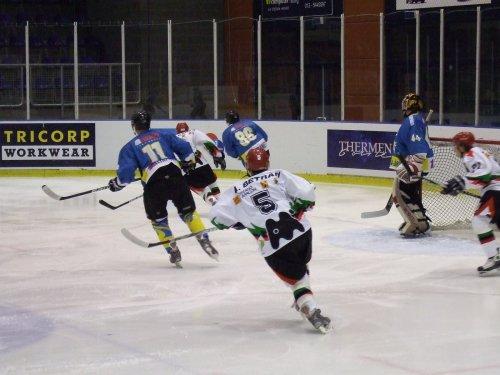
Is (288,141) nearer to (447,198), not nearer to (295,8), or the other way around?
(295,8)

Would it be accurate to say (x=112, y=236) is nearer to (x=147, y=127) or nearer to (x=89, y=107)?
(x=147, y=127)

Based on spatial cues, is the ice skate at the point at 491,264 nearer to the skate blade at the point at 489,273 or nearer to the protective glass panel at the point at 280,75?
the skate blade at the point at 489,273

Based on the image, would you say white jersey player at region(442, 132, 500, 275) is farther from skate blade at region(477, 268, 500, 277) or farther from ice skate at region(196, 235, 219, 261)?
ice skate at region(196, 235, 219, 261)

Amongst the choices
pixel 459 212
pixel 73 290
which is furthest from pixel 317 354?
pixel 459 212

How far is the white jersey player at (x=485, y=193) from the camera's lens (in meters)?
7.10

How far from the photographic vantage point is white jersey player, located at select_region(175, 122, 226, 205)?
9414 millimetres

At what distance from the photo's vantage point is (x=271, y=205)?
558 cm

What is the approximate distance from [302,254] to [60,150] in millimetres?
9408

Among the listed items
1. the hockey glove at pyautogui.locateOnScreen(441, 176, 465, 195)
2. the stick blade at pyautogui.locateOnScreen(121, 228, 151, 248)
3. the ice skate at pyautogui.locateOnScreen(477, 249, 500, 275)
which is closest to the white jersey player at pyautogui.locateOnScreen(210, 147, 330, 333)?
the stick blade at pyautogui.locateOnScreen(121, 228, 151, 248)

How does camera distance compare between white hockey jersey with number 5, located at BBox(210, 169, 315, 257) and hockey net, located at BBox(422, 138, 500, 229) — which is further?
hockey net, located at BBox(422, 138, 500, 229)

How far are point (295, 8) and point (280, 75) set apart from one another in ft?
9.42

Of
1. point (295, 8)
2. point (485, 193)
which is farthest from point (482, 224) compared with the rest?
point (295, 8)

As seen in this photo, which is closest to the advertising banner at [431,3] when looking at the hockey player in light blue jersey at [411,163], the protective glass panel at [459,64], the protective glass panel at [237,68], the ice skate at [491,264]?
the protective glass panel at [459,64]

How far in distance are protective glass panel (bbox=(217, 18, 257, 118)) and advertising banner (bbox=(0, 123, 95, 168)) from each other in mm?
1883
